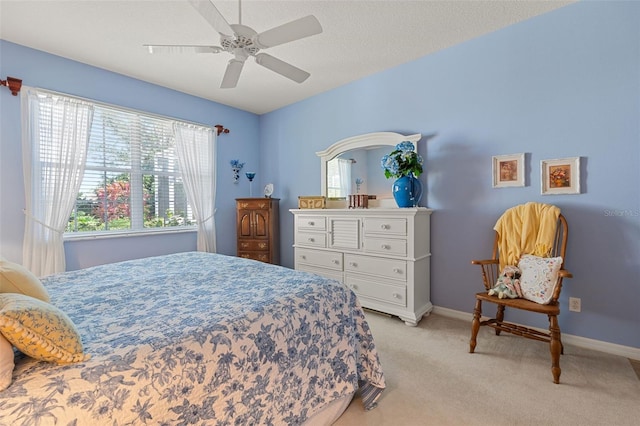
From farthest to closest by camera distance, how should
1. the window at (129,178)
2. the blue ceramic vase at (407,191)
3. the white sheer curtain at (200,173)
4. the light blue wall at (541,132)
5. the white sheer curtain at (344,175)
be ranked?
the white sheer curtain at (200,173), the white sheer curtain at (344,175), the window at (129,178), the blue ceramic vase at (407,191), the light blue wall at (541,132)

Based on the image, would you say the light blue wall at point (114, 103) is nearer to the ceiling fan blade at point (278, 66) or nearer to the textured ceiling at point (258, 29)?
the textured ceiling at point (258, 29)

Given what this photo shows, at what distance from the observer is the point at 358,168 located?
11.7 ft

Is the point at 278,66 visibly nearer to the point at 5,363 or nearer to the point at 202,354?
the point at 202,354

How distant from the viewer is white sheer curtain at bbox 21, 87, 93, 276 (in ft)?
9.05

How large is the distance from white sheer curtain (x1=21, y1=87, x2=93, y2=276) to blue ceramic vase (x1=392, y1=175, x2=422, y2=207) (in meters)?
3.37

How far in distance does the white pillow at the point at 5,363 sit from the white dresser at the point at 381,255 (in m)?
2.57

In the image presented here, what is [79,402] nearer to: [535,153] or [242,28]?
[242,28]

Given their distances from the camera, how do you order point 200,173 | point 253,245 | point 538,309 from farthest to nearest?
1. point 253,245
2. point 200,173
3. point 538,309

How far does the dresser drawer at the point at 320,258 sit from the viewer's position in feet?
10.8

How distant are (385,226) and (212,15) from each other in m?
2.20

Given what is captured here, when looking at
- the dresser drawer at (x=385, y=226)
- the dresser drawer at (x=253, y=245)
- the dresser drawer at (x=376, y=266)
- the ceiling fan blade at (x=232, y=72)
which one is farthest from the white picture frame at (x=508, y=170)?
the dresser drawer at (x=253, y=245)

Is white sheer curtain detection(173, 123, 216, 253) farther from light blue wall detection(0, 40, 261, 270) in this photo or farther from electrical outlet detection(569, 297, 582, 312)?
electrical outlet detection(569, 297, 582, 312)

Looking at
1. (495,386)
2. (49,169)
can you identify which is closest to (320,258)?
(495,386)

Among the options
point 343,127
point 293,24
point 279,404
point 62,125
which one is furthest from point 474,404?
point 62,125
